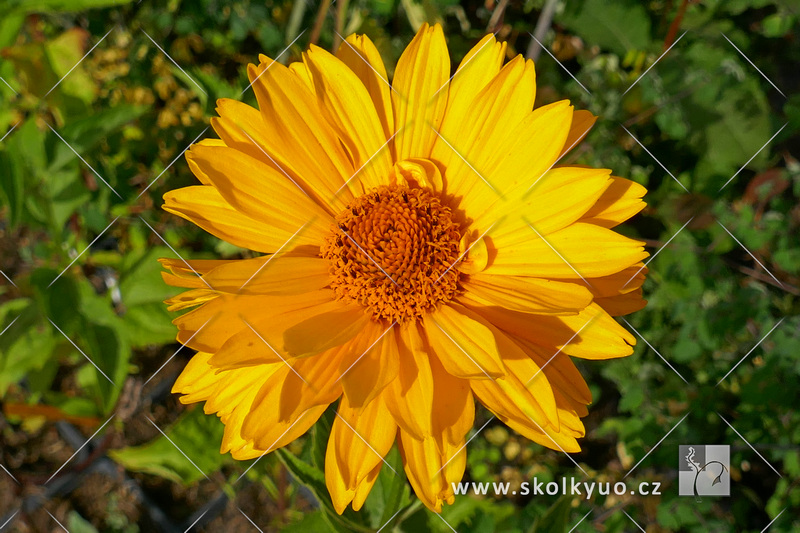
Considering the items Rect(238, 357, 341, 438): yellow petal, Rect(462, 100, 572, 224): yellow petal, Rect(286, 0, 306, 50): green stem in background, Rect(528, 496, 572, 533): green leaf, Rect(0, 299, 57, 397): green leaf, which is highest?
Rect(286, 0, 306, 50): green stem in background

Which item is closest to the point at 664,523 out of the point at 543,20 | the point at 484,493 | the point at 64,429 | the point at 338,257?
the point at 484,493

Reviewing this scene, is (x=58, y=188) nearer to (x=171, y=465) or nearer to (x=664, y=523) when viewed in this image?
(x=171, y=465)

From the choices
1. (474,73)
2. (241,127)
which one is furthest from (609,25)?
(241,127)

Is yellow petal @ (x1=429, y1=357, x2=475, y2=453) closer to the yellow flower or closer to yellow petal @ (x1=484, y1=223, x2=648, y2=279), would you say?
the yellow flower

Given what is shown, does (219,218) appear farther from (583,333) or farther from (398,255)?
(583,333)

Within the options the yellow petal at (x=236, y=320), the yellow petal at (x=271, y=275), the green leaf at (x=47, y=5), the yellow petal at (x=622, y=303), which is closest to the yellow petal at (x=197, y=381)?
the yellow petal at (x=236, y=320)

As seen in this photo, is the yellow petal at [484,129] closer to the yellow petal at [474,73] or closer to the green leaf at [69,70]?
the yellow petal at [474,73]

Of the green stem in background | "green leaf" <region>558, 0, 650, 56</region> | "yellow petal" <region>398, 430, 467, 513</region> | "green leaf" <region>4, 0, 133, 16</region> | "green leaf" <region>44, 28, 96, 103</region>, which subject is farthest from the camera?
"green leaf" <region>558, 0, 650, 56</region>

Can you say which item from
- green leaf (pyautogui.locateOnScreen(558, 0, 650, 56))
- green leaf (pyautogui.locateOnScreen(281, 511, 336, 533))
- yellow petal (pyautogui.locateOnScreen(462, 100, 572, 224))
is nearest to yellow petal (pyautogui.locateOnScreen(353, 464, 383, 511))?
green leaf (pyautogui.locateOnScreen(281, 511, 336, 533))
